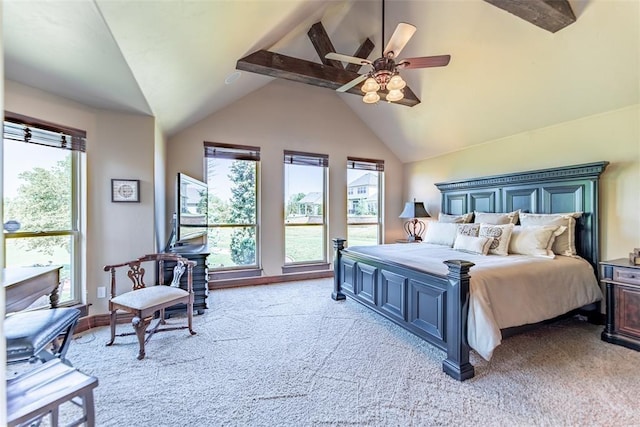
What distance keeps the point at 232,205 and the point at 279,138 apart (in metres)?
1.40

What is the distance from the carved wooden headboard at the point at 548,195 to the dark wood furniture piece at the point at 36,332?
15.7 feet

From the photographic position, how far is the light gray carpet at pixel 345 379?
5.88 feet

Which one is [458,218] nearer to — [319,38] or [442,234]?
[442,234]

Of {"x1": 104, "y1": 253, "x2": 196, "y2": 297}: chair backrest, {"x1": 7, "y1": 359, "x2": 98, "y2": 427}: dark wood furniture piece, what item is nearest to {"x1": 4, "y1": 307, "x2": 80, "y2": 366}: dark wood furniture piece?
{"x1": 7, "y1": 359, "x2": 98, "y2": 427}: dark wood furniture piece

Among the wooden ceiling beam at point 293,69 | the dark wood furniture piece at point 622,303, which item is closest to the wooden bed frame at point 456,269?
the dark wood furniture piece at point 622,303

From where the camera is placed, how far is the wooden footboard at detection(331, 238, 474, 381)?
7.16ft

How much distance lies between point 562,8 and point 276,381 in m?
3.90

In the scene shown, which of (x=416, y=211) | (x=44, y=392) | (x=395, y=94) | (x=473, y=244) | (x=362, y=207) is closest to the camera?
(x=44, y=392)

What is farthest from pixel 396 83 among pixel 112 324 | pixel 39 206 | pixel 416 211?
pixel 39 206

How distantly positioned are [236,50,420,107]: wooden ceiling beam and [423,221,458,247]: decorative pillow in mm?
2031

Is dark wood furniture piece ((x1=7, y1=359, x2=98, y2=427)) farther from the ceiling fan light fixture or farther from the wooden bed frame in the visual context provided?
the ceiling fan light fixture

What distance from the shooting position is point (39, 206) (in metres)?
2.77

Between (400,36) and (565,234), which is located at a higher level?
(400,36)

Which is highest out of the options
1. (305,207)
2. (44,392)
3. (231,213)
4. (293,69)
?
(293,69)
